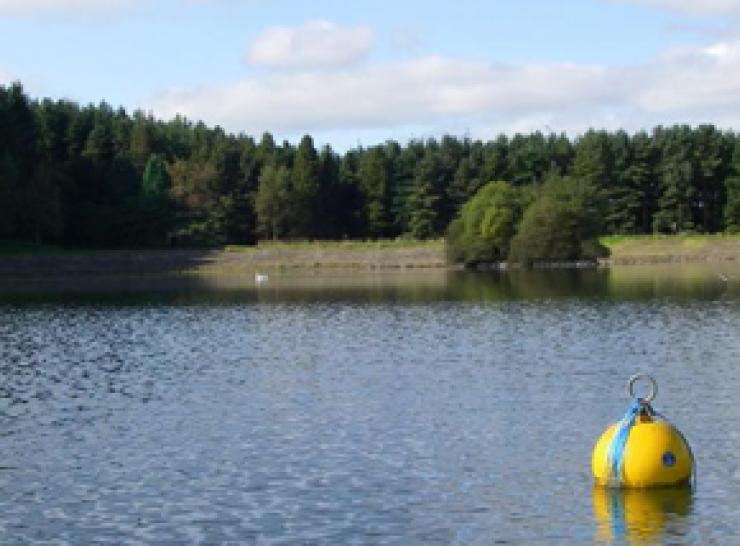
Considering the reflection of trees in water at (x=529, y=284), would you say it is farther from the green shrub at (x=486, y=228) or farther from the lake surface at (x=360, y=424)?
the lake surface at (x=360, y=424)

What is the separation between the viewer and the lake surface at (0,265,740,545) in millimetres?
25328

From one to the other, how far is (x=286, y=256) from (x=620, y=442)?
459 ft

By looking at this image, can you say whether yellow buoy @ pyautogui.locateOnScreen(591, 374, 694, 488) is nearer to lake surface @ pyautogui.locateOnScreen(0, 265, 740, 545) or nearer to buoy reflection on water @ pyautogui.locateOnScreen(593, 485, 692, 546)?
buoy reflection on water @ pyautogui.locateOnScreen(593, 485, 692, 546)

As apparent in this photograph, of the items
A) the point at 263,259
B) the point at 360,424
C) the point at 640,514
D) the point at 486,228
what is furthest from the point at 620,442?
the point at 263,259

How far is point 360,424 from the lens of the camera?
36.8 meters

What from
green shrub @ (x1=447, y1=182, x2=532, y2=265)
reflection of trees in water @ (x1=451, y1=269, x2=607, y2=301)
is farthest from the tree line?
reflection of trees in water @ (x1=451, y1=269, x2=607, y2=301)

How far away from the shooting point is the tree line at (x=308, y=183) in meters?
172

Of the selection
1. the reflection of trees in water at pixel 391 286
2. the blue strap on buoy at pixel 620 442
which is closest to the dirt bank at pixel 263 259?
the reflection of trees in water at pixel 391 286

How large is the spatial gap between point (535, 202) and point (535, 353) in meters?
105

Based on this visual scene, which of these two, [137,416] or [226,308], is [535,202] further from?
[137,416]

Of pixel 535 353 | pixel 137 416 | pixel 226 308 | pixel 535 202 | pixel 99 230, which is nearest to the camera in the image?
pixel 137 416

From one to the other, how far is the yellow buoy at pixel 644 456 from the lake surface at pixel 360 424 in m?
0.48

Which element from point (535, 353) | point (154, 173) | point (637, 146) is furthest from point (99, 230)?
point (535, 353)

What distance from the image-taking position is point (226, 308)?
305 ft
